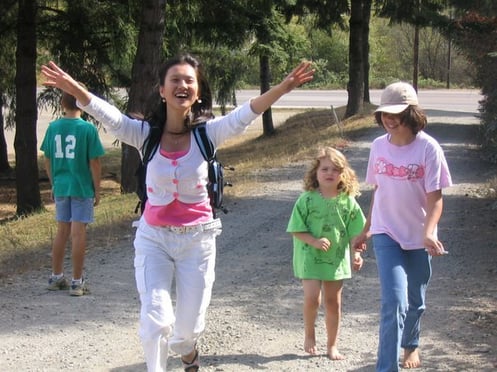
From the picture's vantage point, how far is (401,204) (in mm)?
4578

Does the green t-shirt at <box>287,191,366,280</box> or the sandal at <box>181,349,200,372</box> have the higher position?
the green t-shirt at <box>287,191,366,280</box>

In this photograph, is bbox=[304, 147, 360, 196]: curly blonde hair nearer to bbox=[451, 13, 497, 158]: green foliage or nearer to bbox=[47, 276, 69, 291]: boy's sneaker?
bbox=[47, 276, 69, 291]: boy's sneaker

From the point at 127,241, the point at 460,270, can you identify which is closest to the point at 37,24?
the point at 127,241

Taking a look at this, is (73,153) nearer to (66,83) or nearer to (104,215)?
(66,83)

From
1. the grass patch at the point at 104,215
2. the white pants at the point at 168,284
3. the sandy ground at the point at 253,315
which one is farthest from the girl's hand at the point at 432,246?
the grass patch at the point at 104,215

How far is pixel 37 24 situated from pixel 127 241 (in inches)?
358

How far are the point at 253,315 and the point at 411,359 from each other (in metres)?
1.59

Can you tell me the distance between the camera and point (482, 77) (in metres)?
14.8

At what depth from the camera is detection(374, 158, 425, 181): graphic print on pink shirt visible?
4.53 metres

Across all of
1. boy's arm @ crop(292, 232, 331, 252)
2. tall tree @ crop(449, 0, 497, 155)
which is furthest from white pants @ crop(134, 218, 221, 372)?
tall tree @ crop(449, 0, 497, 155)

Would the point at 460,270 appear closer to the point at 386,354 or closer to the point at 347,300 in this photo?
the point at 347,300

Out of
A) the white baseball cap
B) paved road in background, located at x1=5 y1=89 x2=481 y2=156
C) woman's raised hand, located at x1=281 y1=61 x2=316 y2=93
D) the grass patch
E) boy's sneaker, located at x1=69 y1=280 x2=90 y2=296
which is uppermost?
paved road in background, located at x1=5 y1=89 x2=481 y2=156

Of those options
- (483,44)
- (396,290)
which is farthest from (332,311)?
(483,44)

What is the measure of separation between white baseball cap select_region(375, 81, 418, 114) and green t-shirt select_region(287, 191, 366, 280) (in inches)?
29.9
